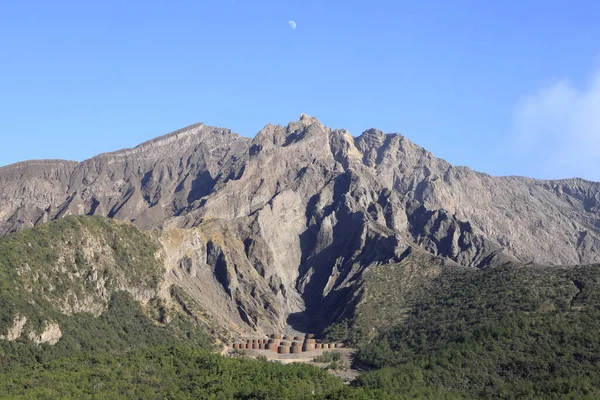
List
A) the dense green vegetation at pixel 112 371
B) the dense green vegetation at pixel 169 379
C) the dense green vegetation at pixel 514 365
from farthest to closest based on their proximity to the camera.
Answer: the dense green vegetation at pixel 514 365 → the dense green vegetation at pixel 112 371 → the dense green vegetation at pixel 169 379

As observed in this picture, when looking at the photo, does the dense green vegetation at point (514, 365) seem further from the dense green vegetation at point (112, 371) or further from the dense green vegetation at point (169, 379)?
the dense green vegetation at point (112, 371)

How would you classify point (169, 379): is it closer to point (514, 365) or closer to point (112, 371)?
point (112, 371)

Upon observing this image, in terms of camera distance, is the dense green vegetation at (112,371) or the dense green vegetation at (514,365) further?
the dense green vegetation at (514,365)

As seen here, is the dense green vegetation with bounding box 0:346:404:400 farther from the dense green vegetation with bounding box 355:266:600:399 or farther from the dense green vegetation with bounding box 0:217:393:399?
the dense green vegetation with bounding box 355:266:600:399

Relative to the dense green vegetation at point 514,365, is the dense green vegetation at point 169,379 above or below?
below

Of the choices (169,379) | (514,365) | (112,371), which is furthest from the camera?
(514,365)

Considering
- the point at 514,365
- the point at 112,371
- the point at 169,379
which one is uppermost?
the point at 514,365

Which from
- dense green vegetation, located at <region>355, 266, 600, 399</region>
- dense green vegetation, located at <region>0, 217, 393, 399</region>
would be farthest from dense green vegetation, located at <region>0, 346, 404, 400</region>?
dense green vegetation, located at <region>355, 266, 600, 399</region>

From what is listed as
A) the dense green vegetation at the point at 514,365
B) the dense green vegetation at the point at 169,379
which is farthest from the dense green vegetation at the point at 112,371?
the dense green vegetation at the point at 514,365

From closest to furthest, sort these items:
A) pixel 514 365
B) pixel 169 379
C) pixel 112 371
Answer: pixel 169 379 → pixel 112 371 → pixel 514 365

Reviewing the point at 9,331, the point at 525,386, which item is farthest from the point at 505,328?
the point at 9,331

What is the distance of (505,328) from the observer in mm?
196500

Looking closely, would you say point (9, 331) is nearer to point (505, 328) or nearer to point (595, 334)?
point (505, 328)

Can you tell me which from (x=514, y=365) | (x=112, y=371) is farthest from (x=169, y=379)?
(x=514, y=365)
